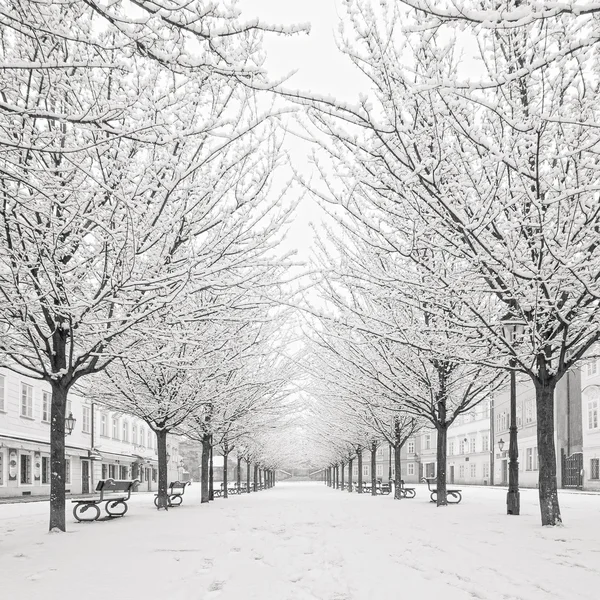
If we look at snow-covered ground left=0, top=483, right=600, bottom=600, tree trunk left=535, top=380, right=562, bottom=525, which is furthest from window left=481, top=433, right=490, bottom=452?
tree trunk left=535, top=380, right=562, bottom=525

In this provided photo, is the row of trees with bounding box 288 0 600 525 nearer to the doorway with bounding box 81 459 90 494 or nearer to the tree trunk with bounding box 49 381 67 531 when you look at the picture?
the tree trunk with bounding box 49 381 67 531

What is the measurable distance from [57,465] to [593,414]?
34502 millimetres

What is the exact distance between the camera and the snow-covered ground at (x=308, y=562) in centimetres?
595

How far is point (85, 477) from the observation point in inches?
1561

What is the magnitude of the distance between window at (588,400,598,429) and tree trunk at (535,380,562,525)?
29743 millimetres

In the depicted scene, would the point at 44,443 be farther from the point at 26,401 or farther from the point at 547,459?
the point at 547,459

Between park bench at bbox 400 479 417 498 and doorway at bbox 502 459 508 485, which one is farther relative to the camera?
doorway at bbox 502 459 508 485

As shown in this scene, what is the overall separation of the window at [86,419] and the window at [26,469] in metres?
8.18

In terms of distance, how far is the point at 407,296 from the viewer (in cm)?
1185

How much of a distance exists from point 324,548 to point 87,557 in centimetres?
306

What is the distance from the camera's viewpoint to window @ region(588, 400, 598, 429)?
38.0 meters

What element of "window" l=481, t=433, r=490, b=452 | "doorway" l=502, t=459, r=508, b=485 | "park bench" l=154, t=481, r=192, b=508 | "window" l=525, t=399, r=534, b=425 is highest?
"window" l=525, t=399, r=534, b=425

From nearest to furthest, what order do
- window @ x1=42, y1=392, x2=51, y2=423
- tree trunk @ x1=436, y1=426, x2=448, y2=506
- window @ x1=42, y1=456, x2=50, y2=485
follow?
1. tree trunk @ x1=436, y1=426, x2=448, y2=506
2. window @ x1=42, y1=456, x2=50, y2=485
3. window @ x1=42, y1=392, x2=51, y2=423

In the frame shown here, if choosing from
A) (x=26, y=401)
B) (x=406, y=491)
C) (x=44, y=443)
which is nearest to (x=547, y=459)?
(x=406, y=491)
